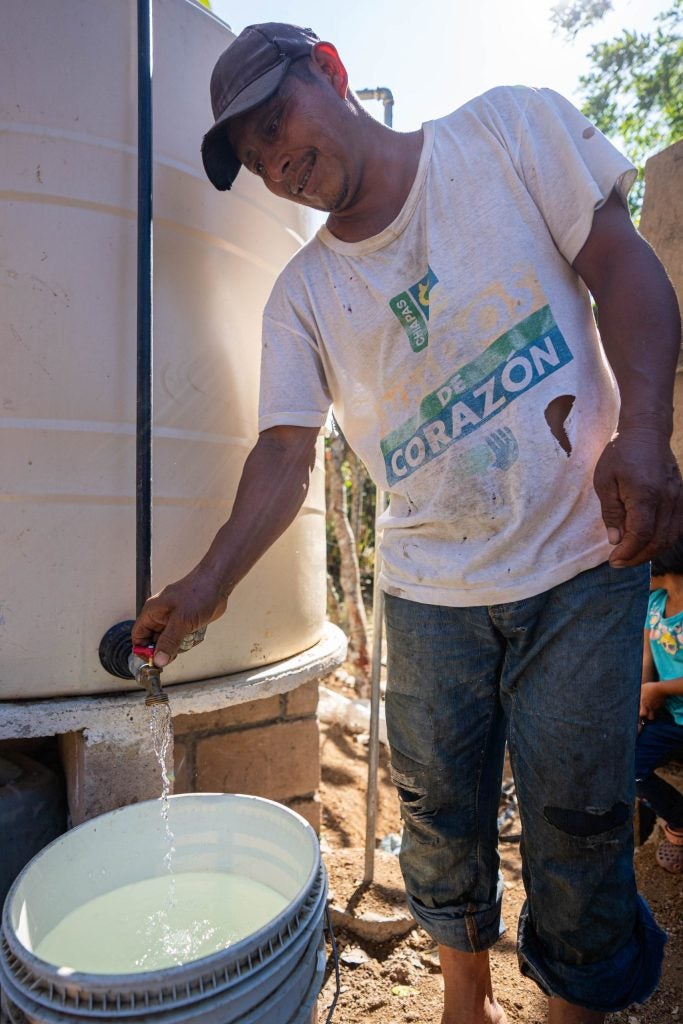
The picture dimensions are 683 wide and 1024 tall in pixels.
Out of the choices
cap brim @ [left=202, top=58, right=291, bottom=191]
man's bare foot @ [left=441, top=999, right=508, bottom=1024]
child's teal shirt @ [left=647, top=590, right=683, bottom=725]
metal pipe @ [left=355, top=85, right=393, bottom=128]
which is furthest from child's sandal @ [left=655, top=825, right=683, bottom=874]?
metal pipe @ [left=355, top=85, right=393, bottom=128]

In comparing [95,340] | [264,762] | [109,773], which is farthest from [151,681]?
[264,762]

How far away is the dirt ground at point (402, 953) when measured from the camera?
6.07ft

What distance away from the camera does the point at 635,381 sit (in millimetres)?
1220

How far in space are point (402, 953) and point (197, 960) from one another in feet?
4.27

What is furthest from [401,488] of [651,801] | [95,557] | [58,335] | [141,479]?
[651,801]

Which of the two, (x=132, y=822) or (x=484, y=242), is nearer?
(x=484, y=242)

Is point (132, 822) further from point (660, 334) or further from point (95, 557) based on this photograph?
point (660, 334)

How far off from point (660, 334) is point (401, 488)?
1.95ft

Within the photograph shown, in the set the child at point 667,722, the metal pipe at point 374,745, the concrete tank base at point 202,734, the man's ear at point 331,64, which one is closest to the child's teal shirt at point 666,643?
the child at point 667,722

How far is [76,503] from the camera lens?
5.83 feet

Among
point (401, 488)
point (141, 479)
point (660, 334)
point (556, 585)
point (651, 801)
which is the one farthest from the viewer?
point (651, 801)

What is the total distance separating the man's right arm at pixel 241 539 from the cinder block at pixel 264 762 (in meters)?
0.86

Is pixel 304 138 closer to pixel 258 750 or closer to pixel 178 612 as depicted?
pixel 178 612

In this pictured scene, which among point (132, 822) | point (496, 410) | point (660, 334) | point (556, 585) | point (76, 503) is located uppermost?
point (660, 334)
